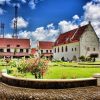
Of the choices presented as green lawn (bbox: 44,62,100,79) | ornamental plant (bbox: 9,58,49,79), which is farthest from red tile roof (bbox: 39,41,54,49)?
ornamental plant (bbox: 9,58,49,79)

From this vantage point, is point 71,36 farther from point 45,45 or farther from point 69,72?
point 69,72

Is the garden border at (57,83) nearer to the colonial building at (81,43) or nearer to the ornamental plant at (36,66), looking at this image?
the ornamental plant at (36,66)

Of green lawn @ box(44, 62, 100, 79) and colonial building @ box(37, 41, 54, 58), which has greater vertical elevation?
colonial building @ box(37, 41, 54, 58)

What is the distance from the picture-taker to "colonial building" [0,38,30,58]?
84.5m

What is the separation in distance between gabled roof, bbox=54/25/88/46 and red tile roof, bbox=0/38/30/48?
10248 mm

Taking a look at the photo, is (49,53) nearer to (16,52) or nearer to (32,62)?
(16,52)

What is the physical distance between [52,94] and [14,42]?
73.9 m

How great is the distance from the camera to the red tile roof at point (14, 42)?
8606 centimetres

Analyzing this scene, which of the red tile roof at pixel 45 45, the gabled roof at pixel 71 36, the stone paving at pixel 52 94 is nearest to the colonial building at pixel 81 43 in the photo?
the gabled roof at pixel 71 36

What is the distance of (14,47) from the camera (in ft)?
282

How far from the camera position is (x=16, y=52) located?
276 feet

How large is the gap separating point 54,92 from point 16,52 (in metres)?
69.4

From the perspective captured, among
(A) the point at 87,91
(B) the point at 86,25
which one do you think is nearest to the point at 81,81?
(A) the point at 87,91

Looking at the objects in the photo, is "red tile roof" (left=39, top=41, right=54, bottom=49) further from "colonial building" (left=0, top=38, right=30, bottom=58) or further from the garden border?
the garden border
